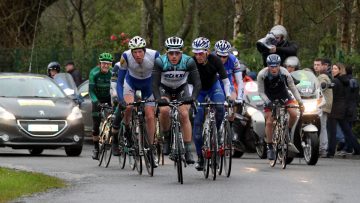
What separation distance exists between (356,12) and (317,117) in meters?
17.3

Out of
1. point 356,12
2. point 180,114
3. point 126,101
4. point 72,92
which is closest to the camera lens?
point 180,114

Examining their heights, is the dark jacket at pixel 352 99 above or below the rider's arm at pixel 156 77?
below

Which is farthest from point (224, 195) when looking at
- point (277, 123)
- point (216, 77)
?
point (277, 123)

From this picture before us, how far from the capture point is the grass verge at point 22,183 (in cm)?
1409

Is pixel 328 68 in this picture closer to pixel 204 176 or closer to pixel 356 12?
pixel 204 176

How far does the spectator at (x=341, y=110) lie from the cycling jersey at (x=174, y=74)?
25.2 feet

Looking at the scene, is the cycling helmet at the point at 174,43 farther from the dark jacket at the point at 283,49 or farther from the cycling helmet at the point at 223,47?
the dark jacket at the point at 283,49

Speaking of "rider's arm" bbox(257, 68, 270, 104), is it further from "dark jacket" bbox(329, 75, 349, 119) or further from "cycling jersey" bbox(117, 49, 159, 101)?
"dark jacket" bbox(329, 75, 349, 119)

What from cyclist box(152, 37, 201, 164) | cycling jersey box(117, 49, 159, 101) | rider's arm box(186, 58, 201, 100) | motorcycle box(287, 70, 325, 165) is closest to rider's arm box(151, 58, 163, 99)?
cyclist box(152, 37, 201, 164)

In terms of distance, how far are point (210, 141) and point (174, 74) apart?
1.02 meters

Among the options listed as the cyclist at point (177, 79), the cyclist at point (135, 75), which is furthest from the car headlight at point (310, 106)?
the cyclist at point (177, 79)

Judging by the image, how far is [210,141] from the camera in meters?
16.5

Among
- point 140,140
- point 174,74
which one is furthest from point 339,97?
point 174,74

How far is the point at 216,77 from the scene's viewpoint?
17.4m
